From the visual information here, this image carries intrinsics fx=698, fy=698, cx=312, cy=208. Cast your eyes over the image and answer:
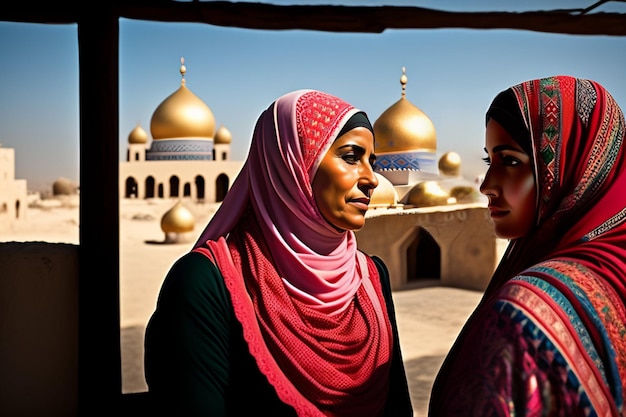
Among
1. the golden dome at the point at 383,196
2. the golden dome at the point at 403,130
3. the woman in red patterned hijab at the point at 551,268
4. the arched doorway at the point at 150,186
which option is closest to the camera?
the woman in red patterned hijab at the point at 551,268

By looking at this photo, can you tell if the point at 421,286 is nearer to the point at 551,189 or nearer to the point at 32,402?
the point at 32,402

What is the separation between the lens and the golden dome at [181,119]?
80.0 feet

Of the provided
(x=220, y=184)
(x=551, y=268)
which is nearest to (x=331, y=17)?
(x=551, y=268)

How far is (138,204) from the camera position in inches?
1023

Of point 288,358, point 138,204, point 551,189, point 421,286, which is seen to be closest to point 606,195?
point 551,189

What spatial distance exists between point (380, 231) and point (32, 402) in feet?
32.0

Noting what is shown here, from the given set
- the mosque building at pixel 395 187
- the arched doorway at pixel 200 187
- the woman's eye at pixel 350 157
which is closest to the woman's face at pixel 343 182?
the woman's eye at pixel 350 157

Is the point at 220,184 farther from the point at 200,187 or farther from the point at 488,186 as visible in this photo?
the point at 488,186

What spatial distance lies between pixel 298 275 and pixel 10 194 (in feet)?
79.5

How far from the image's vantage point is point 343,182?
2252 millimetres

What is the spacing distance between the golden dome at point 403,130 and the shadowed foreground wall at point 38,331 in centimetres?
1388

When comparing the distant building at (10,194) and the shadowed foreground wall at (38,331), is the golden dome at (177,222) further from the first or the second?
the shadowed foreground wall at (38,331)

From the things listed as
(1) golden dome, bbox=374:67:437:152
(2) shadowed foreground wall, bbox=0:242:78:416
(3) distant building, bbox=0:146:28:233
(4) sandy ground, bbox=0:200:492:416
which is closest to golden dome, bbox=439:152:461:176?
(1) golden dome, bbox=374:67:437:152

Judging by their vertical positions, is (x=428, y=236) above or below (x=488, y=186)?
below
